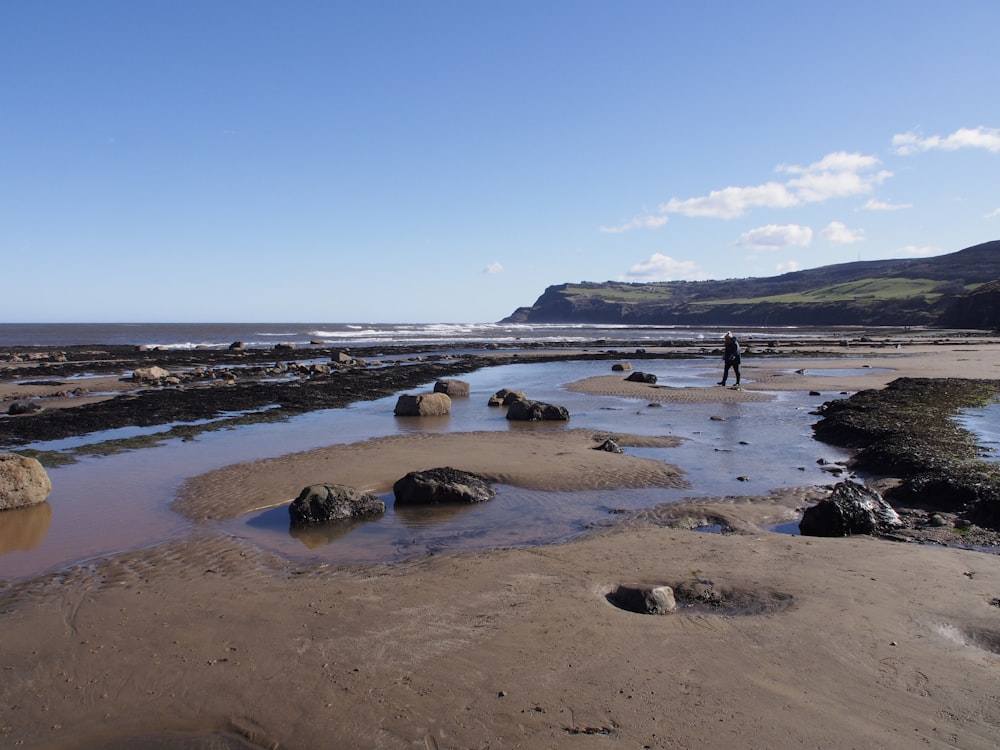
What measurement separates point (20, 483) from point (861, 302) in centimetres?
13650

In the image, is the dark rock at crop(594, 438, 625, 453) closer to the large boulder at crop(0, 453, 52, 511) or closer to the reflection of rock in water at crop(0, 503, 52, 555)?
the reflection of rock in water at crop(0, 503, 52, 555)

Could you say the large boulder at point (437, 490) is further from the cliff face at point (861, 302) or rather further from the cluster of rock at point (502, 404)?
the cliff face at point (861, 302)

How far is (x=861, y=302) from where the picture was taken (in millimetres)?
122625

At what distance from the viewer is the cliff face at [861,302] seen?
99.8 meters

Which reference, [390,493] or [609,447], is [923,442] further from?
[390,493]

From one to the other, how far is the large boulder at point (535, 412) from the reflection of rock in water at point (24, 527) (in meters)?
11.8

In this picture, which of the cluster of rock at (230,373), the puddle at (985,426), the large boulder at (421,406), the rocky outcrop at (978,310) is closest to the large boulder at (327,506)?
the large boulder at (421,406)

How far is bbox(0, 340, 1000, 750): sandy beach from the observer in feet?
14.1

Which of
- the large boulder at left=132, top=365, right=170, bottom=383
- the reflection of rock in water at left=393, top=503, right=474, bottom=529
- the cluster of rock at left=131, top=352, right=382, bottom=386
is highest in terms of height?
the large boulder at left=132, top=365, right=170, bottom=383

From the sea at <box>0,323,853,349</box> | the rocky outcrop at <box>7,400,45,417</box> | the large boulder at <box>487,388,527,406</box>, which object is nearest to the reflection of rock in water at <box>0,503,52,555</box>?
the rocky outcrop at <box>7,400,45,417</box>

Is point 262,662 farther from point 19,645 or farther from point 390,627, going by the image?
point 19,645

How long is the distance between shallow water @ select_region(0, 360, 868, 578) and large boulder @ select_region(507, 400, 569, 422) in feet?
1.67

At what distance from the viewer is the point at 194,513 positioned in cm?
994

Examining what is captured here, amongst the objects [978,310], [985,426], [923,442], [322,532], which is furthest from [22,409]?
[978,310]
